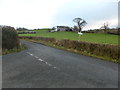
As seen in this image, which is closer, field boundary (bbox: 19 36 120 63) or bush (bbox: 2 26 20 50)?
field boundary (bbox: 19 36 120 63)

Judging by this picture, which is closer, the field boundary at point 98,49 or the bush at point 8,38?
the field boundary at point 98,49

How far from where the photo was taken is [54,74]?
5598mm

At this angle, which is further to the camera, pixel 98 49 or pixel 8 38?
pixel 8 38

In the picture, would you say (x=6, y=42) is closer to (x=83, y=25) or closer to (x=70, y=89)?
(x=70, y=89)

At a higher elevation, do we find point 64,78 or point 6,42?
point 6,42

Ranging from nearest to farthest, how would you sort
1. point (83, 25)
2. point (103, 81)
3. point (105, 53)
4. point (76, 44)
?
point (103, 81)
point (105, 53)
point (76, 44)
point (83, 25)

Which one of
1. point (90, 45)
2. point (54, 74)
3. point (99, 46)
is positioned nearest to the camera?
point (54, 74)

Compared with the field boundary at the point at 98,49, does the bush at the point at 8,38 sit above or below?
above

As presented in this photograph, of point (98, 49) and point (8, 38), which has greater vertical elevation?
point (8, 38)

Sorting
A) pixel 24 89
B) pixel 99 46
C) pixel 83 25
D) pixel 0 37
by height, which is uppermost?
pixel 83 25

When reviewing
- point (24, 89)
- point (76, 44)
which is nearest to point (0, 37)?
point (76, 44)

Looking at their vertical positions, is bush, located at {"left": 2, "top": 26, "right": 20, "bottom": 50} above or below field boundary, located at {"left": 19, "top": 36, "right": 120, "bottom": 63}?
above

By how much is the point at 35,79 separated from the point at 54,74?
0.98 m

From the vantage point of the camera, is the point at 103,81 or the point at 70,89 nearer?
the point at 70,89
